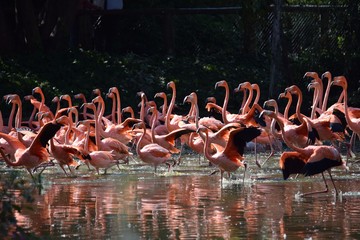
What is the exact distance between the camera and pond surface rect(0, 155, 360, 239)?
8602 mm

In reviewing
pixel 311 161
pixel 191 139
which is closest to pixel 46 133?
pixel 191 139

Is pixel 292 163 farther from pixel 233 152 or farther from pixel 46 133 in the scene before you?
pixel 46 133

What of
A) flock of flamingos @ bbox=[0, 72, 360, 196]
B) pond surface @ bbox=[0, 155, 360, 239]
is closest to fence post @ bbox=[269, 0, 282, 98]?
flock of flamingos @ bbox=[0, 72, 360, 196]

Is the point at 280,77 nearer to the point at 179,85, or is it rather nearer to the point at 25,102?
the point at 179,85

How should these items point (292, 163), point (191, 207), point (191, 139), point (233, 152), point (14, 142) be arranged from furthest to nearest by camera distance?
point (191, 139) → point (14, 142) → point (233, 152) → point (292, 163) → point (191, 207)

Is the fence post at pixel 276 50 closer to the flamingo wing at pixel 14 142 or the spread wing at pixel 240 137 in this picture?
the flamingo wing at pixel 14 142

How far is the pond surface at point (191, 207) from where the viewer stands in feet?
28.2

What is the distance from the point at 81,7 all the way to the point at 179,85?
4807 mm

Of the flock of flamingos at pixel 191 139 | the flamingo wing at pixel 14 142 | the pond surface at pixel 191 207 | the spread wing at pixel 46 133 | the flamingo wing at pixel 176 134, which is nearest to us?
the pond surface at pixel 191 207

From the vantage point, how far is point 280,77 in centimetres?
2159

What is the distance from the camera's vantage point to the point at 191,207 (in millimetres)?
10109

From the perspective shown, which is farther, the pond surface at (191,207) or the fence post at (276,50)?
the fence post at (276,50)

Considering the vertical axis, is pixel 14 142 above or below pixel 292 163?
above

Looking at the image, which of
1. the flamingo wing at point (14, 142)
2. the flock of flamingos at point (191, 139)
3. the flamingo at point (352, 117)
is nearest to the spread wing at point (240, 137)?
the flock of flamingos at point (191, 139)
